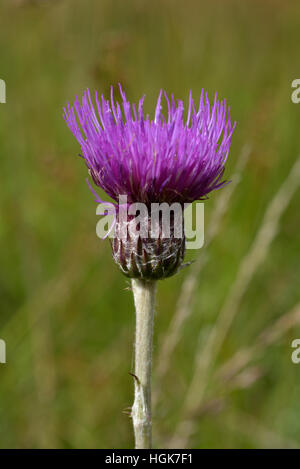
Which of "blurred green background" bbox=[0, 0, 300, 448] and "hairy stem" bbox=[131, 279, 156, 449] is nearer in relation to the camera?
"hairy stem" bbox=[131, 279, 156, 449]

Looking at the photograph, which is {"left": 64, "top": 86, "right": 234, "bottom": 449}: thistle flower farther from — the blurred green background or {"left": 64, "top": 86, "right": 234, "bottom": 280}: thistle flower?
the blurred green background

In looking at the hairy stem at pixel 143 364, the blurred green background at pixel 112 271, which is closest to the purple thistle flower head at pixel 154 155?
the hairy stem at pixel 143 364

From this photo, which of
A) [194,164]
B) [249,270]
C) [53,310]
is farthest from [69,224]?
[194,164]

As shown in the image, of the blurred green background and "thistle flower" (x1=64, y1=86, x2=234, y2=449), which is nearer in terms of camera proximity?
"thistle flower" (x1=64, y1=86, x2=234, y2=449)

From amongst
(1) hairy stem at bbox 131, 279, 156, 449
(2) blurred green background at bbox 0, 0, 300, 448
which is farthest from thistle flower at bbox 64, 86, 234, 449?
(2) blurred green background at bbox 0, 0, 300, 448

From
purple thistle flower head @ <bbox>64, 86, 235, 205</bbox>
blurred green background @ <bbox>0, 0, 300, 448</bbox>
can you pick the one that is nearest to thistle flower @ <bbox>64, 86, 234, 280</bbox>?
purple thistle flower head @ <bbox>64, 86, 235, 205</bbox>

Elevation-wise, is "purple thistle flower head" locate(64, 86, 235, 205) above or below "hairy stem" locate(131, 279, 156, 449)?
above

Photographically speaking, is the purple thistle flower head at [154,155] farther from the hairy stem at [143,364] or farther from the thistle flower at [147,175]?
the hairy stem at [143,364]

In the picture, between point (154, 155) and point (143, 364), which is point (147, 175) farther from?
point (143, 364)
